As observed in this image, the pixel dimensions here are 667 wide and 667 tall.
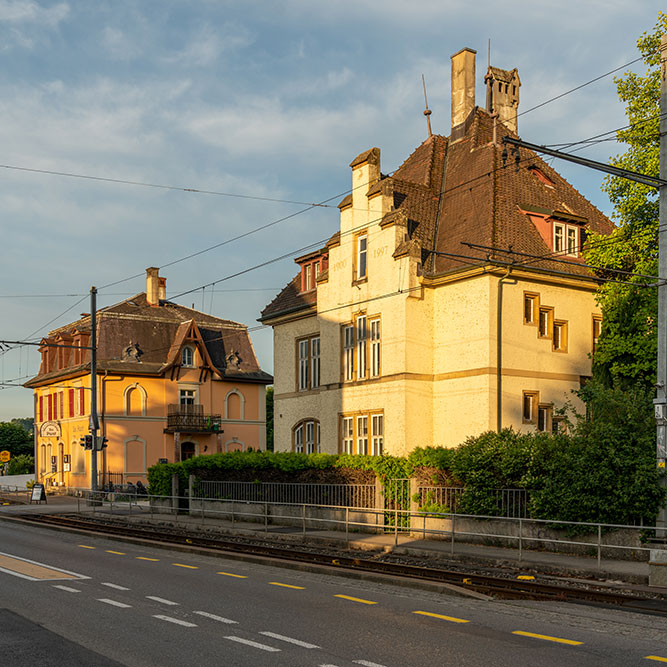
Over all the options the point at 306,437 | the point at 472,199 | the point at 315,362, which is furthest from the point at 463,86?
the point at 306,437

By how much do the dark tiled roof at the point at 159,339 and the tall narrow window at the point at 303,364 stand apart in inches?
831

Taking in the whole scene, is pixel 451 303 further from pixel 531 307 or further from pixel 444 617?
pixel 444 617

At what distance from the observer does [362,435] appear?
32.9 metres

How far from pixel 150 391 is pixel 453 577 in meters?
A: 44.3

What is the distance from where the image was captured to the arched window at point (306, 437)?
3597 cm

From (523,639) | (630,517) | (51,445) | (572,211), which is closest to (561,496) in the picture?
(630,517)

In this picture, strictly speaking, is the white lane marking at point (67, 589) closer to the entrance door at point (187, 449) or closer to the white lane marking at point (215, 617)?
the white lane marking at point (215, 617)

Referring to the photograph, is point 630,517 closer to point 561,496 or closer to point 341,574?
point 561,496

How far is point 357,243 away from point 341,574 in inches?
724

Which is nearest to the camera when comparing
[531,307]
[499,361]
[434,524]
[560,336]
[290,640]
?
[290,640]

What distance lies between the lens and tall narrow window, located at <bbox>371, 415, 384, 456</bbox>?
31.9 metres

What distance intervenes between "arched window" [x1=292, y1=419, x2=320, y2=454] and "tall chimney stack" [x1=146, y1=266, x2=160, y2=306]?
96.4ft

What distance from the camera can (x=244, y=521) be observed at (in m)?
31.6

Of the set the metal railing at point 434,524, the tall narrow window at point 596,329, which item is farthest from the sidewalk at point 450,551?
the tall narrow window at point 596,329
